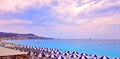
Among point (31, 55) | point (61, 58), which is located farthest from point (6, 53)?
point (31, 55)

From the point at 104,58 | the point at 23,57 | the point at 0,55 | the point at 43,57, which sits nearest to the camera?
the point at 0,55

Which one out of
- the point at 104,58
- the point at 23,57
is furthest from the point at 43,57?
the point at 23,57

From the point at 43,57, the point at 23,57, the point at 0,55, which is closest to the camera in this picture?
the point at 0,55

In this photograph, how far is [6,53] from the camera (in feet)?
47.9

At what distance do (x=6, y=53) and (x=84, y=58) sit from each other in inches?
368

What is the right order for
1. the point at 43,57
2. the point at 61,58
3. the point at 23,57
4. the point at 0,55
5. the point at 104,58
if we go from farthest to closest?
1. the point at 43,57
2. the point at 104,58
3. the point at 61,58
4. the point at 23,57
5. the point at 0,55

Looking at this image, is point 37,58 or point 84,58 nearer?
point 84,58

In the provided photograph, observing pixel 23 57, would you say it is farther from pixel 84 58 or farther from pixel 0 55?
pixel 84 58

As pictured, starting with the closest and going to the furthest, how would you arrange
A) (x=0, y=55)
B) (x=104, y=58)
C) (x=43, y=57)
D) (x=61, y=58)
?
(x=0, y=55) < (x=61, y=58) < (x=104, y=58) < (x=43, y=57)

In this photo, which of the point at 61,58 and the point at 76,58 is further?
the point at 76,58

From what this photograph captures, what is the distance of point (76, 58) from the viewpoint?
2348cm

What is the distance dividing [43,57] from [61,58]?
3647 mm

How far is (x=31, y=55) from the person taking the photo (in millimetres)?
24906

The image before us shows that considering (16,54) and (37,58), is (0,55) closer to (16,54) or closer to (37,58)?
(16,54)
